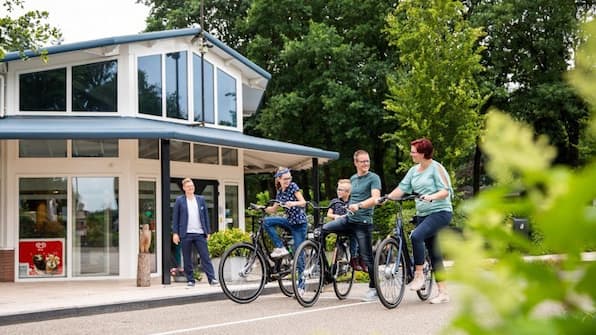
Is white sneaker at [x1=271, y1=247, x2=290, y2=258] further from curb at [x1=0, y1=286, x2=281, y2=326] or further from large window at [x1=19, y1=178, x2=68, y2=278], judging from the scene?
large window at [x1=19, y1=178, x2=68, y2=278]

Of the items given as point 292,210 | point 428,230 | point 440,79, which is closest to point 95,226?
point 292,210

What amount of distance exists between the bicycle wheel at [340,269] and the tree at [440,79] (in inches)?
506

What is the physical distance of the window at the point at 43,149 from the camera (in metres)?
16.6

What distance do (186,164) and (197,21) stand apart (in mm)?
17177

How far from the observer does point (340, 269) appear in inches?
385

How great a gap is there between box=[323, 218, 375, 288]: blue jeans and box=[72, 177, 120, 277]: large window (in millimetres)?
8110

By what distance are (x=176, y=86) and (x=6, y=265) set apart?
18.3 feet

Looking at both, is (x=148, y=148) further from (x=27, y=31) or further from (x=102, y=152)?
(x=27, y=31)

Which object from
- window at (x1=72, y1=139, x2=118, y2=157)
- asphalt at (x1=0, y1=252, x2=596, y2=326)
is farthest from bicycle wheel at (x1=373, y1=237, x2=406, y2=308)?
window at (x1=72, y1=139, x2=118, y2=157)

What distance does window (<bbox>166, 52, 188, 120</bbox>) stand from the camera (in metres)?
18.5

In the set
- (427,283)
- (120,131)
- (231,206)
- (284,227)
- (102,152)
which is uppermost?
(120,131)

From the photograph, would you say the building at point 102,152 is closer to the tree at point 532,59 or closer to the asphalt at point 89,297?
the asphalt at point 89,297

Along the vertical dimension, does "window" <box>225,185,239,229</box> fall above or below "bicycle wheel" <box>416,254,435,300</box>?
above

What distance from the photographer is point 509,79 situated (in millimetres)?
29203
